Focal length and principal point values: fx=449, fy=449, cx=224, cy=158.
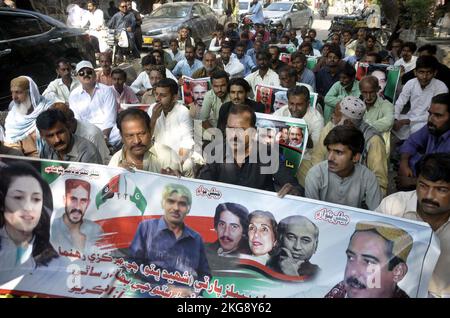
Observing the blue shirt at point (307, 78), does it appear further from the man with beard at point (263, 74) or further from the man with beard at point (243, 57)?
the man with beard at point (243, 57)

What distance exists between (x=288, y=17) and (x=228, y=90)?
16.6 meters

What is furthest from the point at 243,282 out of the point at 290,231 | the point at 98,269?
the point at 98,269

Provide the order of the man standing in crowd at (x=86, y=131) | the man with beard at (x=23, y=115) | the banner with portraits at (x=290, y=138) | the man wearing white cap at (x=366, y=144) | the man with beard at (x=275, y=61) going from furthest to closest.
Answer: the man with beard at (x=275, y=61) < the man with beard at (x=23, y=115) < the man standing in crowd at (x=86, y=131) < the banner with portraits at (x=290, y=138) < the man wearing white cap at (x=366, y=144)

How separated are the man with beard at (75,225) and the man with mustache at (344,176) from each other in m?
Answer: 1.58

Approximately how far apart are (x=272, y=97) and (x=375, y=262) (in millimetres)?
3570

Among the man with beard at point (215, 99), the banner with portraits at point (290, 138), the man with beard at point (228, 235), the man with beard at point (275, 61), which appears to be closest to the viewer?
the man with beard at point (228, 235)

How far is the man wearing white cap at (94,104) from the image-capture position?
5664mm

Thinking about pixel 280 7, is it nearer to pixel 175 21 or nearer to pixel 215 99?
pixel 175 21

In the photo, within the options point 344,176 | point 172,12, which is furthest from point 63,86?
point 172,12

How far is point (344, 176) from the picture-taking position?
323 centimetres

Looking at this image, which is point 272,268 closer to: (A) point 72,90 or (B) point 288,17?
(A) point 72,90

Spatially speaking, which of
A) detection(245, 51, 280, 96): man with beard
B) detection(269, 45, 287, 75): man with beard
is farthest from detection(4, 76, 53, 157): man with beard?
detection(269, 45, 287, 75): man with beard

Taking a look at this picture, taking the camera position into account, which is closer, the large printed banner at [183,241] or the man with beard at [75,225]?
the large printed banner at [183,241]

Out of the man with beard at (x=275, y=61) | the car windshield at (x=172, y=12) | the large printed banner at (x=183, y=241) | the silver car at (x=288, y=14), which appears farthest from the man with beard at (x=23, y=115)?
the silver car at (x=288, y=14)
